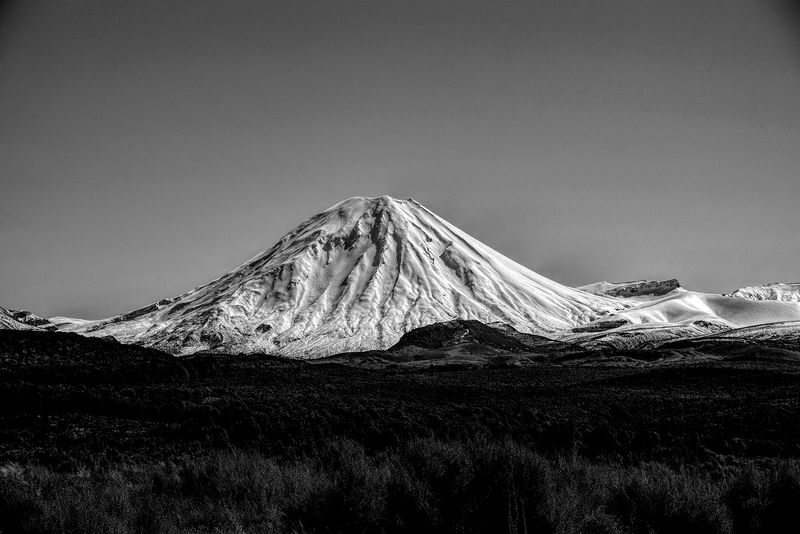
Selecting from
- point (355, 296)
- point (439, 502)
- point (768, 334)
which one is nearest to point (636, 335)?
point (768, 334)

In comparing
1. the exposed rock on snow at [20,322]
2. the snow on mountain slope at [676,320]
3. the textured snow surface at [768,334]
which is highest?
the exposed rock on snow at [20,322]

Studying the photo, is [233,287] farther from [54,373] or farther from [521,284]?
[54,373]

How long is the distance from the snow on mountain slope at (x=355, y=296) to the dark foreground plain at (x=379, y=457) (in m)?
76.6

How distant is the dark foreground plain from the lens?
21.8 ft

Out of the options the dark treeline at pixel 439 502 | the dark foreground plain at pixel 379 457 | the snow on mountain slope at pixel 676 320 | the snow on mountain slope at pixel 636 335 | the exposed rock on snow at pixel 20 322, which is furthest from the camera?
the snow on mountain slope at pixel 676 320

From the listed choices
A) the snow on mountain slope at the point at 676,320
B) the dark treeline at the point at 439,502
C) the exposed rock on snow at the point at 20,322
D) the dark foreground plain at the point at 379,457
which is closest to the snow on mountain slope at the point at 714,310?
the snow on mountain slope at the point at 676,320

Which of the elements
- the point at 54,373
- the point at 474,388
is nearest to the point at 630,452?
the point at 474,388

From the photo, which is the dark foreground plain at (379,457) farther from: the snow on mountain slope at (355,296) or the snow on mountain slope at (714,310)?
the snow on mountain slope at (714,310)

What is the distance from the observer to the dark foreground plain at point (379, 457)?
664 centimetres

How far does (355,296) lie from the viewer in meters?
128

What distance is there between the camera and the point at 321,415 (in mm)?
18234

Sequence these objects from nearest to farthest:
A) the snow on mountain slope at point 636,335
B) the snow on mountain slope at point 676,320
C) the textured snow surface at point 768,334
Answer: the textured snow surface at point 768,334 → the snow on mountain slope at point 636,335 → the snow on mountain slope at point 676,320

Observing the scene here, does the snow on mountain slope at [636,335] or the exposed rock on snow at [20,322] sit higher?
the exposed rock on snow at [20,322]

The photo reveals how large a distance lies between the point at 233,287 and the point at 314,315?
79.3 feet
